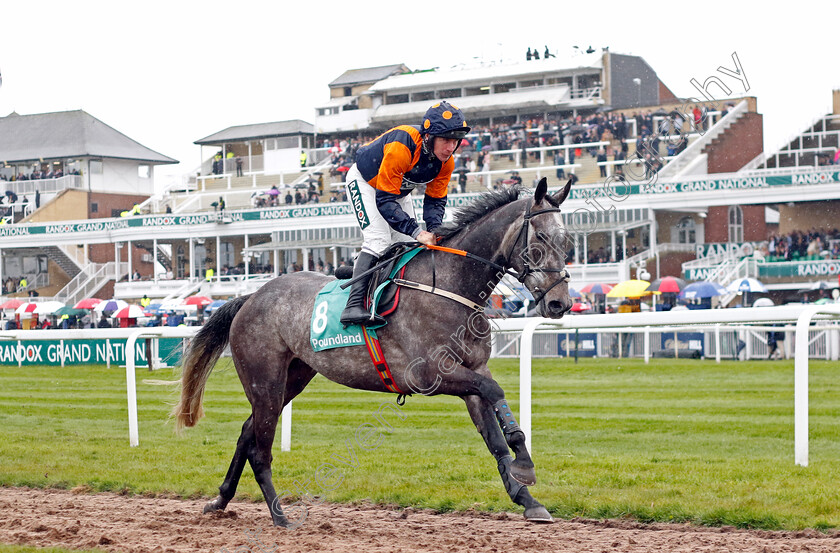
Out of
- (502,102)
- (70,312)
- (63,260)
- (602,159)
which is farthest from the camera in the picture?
(502,102)

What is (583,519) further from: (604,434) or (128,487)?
(604,434)

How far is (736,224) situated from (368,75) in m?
25.8

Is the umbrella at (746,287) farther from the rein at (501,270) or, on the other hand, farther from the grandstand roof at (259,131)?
the grandstand roof at (259,131)

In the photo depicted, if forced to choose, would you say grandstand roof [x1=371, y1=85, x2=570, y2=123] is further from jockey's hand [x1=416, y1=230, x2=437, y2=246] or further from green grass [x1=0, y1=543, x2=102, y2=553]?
green grass [x1=0, y1=543, x2=102, y2=553]

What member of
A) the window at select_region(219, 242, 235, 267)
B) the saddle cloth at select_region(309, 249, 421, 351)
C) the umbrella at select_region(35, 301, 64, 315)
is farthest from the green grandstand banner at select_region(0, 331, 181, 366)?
the window at select_region(219, 242, 235, 267)

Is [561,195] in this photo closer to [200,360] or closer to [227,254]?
[200,360]

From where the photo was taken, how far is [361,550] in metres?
4.59

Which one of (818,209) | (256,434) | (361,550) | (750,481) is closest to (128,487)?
(256,434)

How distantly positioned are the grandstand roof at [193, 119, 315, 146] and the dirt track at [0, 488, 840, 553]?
48.0 meters

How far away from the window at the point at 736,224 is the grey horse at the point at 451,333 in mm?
32945

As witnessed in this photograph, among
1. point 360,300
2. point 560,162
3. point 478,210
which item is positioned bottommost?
point 360,300

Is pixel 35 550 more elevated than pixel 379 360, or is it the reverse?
pixel 379 360

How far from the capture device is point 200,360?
641 cm

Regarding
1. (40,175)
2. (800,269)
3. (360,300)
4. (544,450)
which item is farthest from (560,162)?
(360,300)
